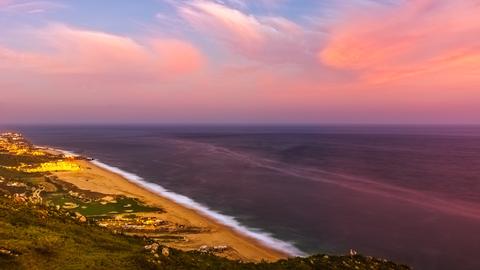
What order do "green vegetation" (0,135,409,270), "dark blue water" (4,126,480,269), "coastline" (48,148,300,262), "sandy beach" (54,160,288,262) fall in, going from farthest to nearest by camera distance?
"dark blue water" (4,126,480,269) → "coastline" (48,148,300,262) → "sandy beach" (54,160,288,262) → "green vegetation" (0,135,409,270)

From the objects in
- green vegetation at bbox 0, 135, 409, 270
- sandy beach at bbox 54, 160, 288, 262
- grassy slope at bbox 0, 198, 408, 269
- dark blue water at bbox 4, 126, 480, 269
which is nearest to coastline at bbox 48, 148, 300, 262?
sandy beach at bbox 54, 160, 288, 262

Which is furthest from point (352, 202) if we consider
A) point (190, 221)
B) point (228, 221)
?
point (190, 221)

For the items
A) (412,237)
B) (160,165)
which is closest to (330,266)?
(412,237)

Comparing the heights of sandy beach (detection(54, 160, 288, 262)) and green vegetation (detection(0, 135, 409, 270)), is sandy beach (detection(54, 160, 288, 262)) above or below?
below

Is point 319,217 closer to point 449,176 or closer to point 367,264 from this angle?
point 367,264

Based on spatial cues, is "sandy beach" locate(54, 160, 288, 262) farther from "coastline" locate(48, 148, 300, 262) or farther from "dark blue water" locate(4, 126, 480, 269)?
"dark blue water" locate(4, 126, 480, 269)

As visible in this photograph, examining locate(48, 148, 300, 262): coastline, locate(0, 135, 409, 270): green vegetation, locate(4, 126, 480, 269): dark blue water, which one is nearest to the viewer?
locate(0, 135, 409, 270): green vegetation

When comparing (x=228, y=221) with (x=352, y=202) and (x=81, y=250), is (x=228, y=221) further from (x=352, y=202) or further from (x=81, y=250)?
(x=81, y=250)

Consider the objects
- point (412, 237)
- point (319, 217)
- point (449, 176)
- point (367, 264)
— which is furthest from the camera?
point (449, 176)

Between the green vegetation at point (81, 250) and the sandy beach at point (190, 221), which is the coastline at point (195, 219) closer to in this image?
the sandy beach at point (190, 221)
